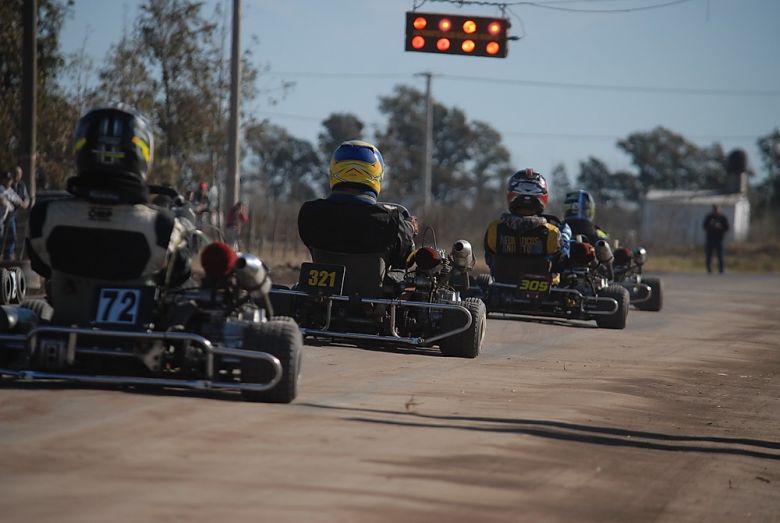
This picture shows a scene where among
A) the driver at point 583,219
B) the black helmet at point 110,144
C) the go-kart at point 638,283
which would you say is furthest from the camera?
the go-kart at point 638,283

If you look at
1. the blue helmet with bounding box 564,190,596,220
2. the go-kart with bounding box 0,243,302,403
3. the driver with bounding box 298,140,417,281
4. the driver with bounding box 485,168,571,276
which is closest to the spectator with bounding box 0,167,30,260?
the driver with bounding box 485,168,571,276

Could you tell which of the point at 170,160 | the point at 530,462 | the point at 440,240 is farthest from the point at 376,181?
the point at 440,240

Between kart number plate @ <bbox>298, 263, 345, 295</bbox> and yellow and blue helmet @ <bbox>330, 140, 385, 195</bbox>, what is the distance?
93 cm

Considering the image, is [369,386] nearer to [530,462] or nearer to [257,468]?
[530,462]

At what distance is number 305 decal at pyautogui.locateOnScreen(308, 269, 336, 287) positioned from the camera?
38.5 ft

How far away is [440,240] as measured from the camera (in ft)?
140

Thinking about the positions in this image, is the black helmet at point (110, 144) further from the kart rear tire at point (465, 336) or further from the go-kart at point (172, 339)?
the kart rear tire at point (465, 336)

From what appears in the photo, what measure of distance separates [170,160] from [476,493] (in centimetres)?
2440

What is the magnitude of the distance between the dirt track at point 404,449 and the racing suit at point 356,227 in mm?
1077

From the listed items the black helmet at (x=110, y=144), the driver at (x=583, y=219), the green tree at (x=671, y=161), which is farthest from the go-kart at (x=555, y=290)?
the green tree at (x=671, y=161)

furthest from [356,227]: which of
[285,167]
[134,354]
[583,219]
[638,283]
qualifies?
[285,167]

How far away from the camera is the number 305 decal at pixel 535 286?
1612cm

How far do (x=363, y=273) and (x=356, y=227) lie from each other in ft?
1.39

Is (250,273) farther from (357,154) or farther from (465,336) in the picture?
(357,154)
